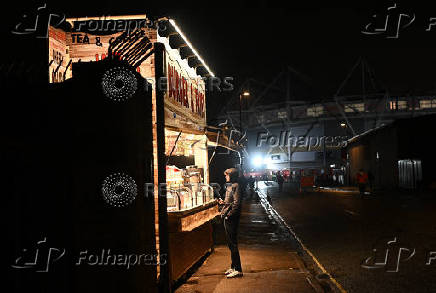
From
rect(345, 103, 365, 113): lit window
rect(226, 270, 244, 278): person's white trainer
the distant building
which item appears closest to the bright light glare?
rect(345, 103, 365, 113): lit window

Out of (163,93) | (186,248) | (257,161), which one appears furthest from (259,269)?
(257,161)

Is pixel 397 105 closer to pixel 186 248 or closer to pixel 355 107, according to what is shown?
pixel 355 107

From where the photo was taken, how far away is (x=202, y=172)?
1106cm

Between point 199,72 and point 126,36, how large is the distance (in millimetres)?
5196

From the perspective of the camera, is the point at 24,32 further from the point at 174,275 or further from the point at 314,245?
the point at 314,245

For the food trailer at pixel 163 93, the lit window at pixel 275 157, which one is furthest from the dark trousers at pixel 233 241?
the lit window at pixel 275 157

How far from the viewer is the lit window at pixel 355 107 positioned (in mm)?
60906

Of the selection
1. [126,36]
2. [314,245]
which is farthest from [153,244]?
[314,245]

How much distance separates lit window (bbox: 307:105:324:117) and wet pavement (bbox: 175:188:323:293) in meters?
53.1

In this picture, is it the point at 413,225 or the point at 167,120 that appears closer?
the point at 167,120

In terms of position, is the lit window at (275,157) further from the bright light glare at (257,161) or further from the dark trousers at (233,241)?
the dark trousers at (233,241)

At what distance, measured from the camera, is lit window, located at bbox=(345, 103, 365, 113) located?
200 ft

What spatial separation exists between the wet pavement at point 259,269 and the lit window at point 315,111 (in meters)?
53.1

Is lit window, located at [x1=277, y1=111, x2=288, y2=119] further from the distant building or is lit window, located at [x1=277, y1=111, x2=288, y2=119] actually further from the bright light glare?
the distant building
